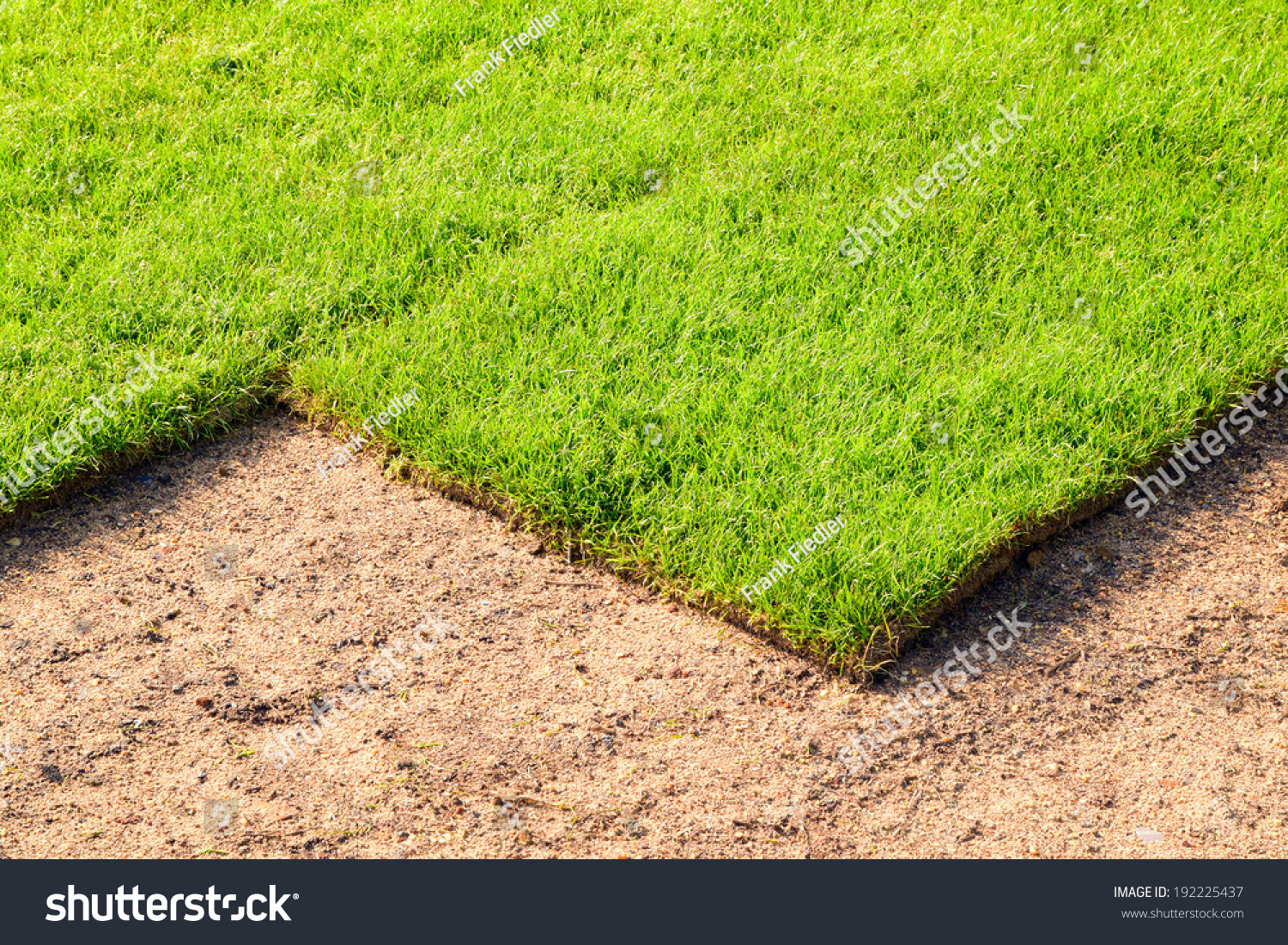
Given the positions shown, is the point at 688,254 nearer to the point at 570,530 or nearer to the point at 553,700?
the point at 570,530

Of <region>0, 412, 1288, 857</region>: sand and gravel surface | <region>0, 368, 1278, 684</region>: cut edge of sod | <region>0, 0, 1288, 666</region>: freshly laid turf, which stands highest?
<region>0, 0, 1288, 666</region>: freshly laid turf

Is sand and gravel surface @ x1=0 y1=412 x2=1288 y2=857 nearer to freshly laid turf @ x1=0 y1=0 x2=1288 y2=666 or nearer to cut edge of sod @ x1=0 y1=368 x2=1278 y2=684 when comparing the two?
cut edge of sod @ x1=0 y1=368 x2=1278 y2=684

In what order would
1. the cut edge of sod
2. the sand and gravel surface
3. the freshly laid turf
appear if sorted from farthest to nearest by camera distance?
the freshly laid turf
the cut edge of sod
the sand and gravel surface

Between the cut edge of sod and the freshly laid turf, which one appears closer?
the cut edge of sod

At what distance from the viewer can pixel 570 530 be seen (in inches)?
173

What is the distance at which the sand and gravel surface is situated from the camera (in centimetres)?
341

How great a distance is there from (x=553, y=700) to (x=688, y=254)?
2406 millimetres

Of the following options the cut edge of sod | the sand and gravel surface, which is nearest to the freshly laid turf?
the cut edge of sod

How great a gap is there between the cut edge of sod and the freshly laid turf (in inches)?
1.3

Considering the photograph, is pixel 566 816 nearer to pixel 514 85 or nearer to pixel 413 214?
pixel 413 214

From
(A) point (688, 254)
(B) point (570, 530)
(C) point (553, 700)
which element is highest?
(A) point (688, 254)

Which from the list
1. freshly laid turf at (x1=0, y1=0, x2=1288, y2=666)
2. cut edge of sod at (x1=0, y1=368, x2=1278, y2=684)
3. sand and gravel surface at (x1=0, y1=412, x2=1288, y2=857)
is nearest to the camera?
sand and gravel surface at (x1=0, y1=412, x2=1288, y2=857)

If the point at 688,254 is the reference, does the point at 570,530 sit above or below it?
below

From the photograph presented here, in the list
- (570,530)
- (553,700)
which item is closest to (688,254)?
(570,530)
